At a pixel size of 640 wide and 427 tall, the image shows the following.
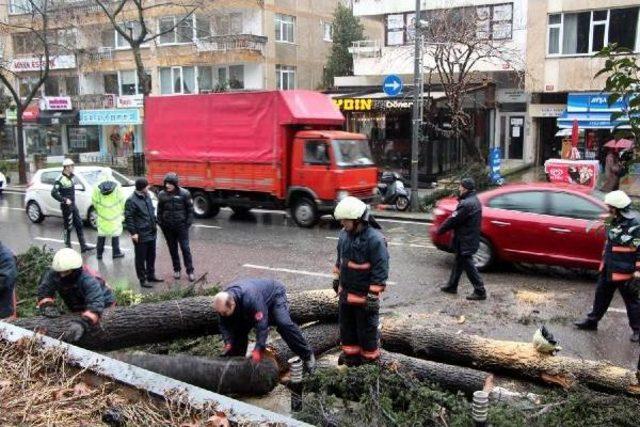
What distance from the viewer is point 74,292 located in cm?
626

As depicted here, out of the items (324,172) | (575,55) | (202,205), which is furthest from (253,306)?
(575,55)

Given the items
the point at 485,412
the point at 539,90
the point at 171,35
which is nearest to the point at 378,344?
the point at 485,412

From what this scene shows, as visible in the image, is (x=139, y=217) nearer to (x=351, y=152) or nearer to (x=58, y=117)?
(x=351, y=152)

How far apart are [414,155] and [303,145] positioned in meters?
3.42

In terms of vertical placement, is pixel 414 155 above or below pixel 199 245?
above

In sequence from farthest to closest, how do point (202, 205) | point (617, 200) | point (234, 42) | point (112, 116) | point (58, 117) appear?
point (58, 117)
point (112, 116)
point (234, 42)
point (202, 205)
point (617, 200)

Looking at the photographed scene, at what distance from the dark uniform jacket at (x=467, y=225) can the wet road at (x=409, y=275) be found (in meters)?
0.74

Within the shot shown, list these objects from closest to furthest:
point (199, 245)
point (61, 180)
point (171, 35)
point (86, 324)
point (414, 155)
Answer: point (86, 324), point (61, 180), point (199, 245), point (414, 155), point (171, 35)

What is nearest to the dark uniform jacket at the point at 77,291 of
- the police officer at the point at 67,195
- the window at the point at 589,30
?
the police officer at the point at 67,195

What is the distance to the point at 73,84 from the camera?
134 ft

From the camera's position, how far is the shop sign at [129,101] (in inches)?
1417

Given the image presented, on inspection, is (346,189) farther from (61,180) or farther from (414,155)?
(61,180)

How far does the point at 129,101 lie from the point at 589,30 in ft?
79.6

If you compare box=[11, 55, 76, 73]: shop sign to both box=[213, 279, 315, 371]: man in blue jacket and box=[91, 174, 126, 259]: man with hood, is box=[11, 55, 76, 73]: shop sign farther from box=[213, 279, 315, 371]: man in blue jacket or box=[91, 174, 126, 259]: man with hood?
box=[213, 279, 315, 371]: man in blue jacket
